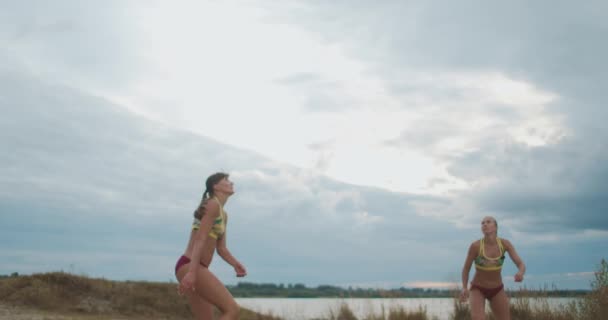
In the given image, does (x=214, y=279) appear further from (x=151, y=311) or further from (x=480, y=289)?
(x=151, y=311)

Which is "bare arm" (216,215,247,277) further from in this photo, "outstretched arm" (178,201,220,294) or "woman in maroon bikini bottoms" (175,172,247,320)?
"outstretched arm" (178,201,220,294)

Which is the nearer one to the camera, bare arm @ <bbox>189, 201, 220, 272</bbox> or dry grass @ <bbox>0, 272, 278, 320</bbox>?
bare arm @ <bbox>189, 201, 220, 272</bbox>

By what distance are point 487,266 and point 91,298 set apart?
456 inches

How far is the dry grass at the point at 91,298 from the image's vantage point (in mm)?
15182

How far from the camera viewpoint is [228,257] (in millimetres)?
5980

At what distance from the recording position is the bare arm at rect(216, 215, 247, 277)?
19.3 ft

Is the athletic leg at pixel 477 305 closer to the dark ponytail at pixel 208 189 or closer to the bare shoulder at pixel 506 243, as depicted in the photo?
the bare shoulder at pixel 506 243

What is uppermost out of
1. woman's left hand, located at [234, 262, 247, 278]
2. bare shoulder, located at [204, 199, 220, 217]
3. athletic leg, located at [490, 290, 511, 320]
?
bare shoulder, located at [204, 199, 220, 217]

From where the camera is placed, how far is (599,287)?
1094 centimetres

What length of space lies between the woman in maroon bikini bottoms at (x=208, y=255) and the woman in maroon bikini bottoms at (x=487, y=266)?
4071mm

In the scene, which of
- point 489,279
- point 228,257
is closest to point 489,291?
point 489,279

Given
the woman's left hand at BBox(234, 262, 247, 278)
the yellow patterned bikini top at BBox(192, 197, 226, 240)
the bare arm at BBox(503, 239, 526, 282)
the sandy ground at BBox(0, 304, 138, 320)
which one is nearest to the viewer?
the yellow patterned bikini top at BBox(192, 197, 226, 240)

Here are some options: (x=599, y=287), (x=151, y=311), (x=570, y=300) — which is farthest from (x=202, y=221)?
(x=151, y=311)

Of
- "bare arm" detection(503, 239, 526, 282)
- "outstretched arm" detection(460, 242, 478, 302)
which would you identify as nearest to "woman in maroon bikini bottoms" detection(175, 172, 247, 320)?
"outstretched arm" detection(460, 242, 478, 302)
